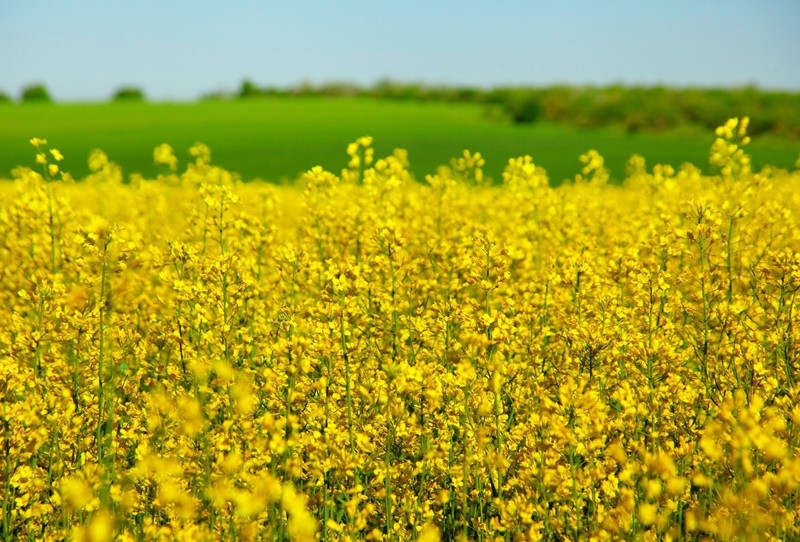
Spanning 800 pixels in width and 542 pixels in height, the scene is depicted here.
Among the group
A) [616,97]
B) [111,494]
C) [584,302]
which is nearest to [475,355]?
[584,302]

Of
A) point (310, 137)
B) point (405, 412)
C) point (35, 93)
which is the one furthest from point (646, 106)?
point (35, 93)

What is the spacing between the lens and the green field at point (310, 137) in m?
33.5

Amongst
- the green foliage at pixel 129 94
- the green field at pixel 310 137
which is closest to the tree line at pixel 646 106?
the green field at pixel 310 137

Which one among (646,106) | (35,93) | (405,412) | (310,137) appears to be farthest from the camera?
(35,93)

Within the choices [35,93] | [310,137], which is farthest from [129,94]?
[310,137]

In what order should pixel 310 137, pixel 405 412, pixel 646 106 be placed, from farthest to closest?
pixel 646 106 < pixel 310 137 < pixel 405 412

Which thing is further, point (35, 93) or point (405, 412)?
point (35, 93)

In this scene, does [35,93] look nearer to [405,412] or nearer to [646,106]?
[646,106]

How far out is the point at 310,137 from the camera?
43.6 m

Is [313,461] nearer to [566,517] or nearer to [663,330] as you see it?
[566,517]

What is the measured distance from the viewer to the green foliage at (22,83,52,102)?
76250 millimetres

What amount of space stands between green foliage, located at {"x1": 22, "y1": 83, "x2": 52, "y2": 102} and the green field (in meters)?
14.5

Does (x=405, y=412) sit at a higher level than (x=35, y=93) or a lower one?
lower

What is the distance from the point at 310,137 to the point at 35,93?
47.9m
